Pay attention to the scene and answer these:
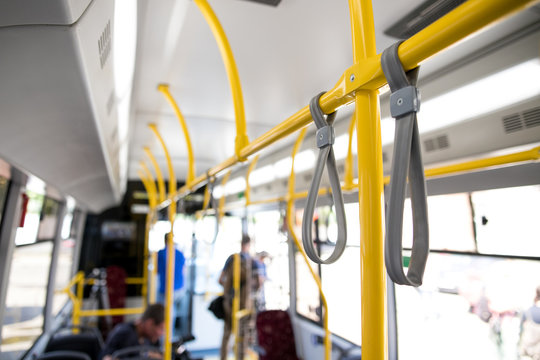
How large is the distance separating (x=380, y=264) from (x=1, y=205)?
8.84 feet

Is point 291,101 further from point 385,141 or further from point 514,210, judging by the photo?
point 514,210

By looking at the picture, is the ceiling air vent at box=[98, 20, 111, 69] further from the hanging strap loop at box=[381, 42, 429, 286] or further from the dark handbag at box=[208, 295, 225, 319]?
the dark handbag at box=[208, 295, 225, 319]

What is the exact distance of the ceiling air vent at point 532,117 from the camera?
59.2 inches

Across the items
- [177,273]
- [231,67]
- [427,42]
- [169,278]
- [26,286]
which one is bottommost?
[177,273]

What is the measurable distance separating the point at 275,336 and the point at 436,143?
3.03 meters

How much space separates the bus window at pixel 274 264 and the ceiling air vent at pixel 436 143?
235cm

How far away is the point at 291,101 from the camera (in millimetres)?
2410

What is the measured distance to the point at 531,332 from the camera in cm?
165

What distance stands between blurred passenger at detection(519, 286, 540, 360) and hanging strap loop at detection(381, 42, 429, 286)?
1.67m

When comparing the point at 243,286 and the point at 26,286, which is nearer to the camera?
the point at 26,286

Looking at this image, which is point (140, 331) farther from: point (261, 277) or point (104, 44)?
point (104, 44)

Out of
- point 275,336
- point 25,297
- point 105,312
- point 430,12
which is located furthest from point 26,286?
point 430,12

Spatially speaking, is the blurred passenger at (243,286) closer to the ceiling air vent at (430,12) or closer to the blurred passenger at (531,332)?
the blurred passenger at (531,332)

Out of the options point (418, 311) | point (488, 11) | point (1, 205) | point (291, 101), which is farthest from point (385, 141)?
point (1, 205)
